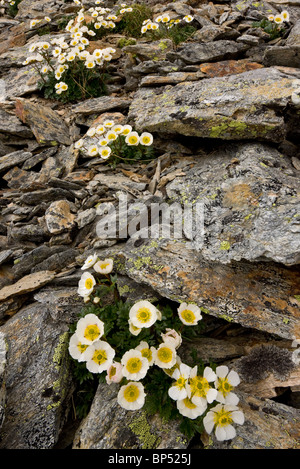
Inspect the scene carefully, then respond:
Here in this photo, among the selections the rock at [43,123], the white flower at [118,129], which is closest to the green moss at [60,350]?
the white flower at [118,129]

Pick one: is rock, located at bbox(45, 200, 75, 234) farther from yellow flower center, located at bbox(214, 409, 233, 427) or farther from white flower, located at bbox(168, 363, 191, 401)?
yellow flower center, located at bbox(214, 409, 233, 427)

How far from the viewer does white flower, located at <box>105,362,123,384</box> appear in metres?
2.74

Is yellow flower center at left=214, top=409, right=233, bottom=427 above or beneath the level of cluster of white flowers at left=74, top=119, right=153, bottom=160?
beneath

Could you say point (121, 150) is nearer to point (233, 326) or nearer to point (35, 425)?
point (233, 326)

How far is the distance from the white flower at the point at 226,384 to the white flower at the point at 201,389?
10 cm

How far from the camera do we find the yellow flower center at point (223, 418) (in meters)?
2.51

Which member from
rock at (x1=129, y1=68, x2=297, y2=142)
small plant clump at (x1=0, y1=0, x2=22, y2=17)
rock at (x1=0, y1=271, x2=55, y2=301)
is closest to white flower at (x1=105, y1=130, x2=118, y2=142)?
rock at (x1=129, y1=68, x2=297, y2=142)

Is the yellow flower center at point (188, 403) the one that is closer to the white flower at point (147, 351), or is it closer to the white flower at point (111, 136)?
the white flower at point (147, 351)

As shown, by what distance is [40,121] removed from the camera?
603 cm

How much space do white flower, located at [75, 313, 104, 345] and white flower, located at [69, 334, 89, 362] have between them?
0.06 m

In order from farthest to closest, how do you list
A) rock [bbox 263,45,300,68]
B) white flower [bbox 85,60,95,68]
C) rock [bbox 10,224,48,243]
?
1. white flower [bbox 85,60,95,68]
2. rock [bbox 263,45,300,68]
3. rock [bbox 10,224,48,243]

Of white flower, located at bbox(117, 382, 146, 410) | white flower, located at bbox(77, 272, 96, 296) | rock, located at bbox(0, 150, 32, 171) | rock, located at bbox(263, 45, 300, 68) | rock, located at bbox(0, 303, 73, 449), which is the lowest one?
rock, located at bbox(0, 303, 73, 449)

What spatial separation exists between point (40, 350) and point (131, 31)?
8.26 meters

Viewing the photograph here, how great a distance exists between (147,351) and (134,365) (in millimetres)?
159
